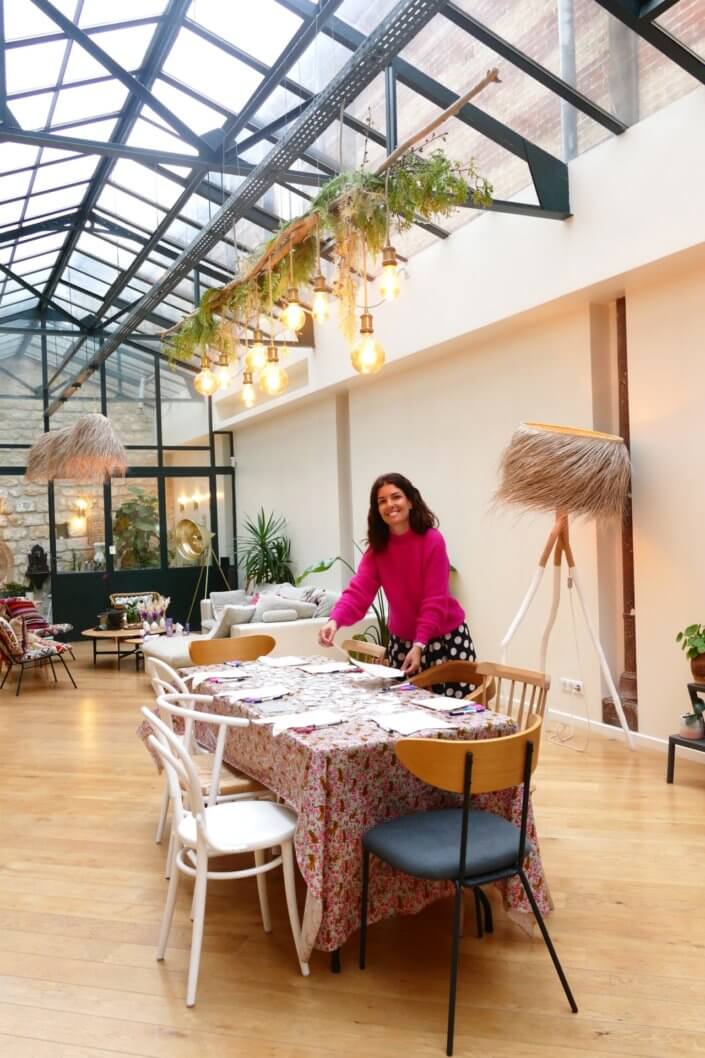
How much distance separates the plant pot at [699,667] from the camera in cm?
462

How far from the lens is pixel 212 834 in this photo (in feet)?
9.16

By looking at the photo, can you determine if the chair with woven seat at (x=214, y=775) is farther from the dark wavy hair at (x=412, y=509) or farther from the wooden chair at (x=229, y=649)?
the dark wavy hair at (x=412, y=509)

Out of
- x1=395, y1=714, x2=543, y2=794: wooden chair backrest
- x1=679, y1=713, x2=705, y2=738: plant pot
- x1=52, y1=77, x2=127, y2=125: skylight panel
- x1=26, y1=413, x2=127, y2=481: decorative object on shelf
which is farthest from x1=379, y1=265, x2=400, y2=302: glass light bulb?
x1=26, y1=413, x2=127, y2=481: decorative object on shelf

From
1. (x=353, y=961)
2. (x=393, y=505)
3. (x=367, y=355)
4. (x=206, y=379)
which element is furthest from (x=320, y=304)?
(x=353, y=961)

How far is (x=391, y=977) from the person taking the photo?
8.98 feet

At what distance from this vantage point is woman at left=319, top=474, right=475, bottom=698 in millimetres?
3797

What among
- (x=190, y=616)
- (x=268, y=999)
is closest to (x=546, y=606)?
(x=268, y=999)

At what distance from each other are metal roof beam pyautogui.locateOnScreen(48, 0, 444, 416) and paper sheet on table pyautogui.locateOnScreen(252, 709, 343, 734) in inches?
117

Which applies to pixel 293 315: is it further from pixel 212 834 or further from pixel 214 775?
pixel 212 834

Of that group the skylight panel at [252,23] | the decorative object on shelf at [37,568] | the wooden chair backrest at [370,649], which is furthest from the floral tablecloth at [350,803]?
the decorative object on shelf at [37,568]

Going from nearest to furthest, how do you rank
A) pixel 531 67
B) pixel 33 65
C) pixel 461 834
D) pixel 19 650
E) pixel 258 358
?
pixel 461 834 < pixel 258 358 < pixel 531 67 < pixel 33 65 < pixel 19 650

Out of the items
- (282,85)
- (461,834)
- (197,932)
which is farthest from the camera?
(282,85)

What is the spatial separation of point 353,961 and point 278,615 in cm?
483

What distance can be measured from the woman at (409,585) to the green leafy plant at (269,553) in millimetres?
7064
